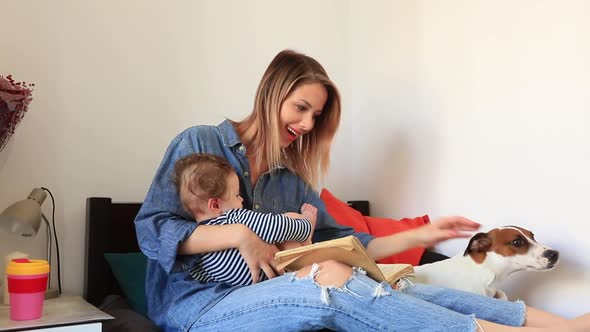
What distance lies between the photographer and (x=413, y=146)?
2010 mm

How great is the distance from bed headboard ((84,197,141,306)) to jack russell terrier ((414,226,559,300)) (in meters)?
0.87

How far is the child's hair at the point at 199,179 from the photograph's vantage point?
1256mm

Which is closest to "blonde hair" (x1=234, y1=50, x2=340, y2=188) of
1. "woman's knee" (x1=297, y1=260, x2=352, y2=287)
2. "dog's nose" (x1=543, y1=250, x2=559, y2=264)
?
"woman's knee" (x1=297, y1=260, x2=352, y2=287)

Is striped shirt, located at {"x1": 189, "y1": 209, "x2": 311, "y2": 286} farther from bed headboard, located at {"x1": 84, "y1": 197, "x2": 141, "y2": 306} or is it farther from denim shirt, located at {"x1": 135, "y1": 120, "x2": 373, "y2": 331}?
bed headboard, located at {"x1": 84, "y1": 197, "x2": 141, "y2": 306}

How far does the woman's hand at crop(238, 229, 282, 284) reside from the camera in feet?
3.95

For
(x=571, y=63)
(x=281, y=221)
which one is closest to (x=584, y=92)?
(x=571, y=63)

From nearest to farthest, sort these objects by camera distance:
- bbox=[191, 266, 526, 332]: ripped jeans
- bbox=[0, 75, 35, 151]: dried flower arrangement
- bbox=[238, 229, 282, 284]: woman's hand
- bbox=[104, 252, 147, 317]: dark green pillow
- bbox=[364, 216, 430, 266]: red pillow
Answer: bbox=[191, 266, 526, 332]: ripped jeans → bbox=[238, 229, 282, 284]: woman's hand → bbox=[0, 75, 35, 151]: dried flower arrangement → bbox=[104, 252, 147, 317]: dark green pillow → bbox=[364, 216, 430, 266]: red pillow

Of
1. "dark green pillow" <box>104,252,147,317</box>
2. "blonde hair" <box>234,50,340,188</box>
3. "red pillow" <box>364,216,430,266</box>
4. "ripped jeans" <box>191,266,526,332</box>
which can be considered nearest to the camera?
"ripped jeans" <box>191,266,526,332</box>

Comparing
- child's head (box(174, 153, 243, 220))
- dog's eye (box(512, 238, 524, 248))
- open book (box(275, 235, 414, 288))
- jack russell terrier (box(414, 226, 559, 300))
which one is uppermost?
child's head (box(174, 153, 243, 220))

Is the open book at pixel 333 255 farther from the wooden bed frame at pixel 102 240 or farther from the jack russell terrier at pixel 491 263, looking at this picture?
the wooden bed frame at pixel 102 240

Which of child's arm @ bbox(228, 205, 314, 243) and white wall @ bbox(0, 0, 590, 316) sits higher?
white wall @ bbox(0, 0, 590, 316)

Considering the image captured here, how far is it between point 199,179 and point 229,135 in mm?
236

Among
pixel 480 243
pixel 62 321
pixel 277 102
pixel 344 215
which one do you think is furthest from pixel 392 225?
pixel 62 321

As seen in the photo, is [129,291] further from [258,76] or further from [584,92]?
[584,92]
